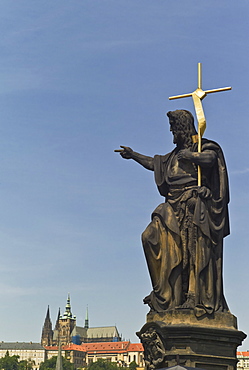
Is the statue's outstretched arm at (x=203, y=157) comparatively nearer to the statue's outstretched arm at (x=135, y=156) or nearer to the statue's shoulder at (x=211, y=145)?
the statue's shoulder at (x=211, y=145)

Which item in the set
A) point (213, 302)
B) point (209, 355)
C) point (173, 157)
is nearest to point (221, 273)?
point (213, 302)

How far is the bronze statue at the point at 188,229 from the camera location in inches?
490

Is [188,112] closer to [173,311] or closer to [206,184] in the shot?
[206,184]

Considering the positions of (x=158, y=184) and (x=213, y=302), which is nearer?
(x=213, y=302)

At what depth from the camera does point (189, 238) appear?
12.6m

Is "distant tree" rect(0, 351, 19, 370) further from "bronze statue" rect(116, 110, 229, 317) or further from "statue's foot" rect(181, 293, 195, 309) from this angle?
"statue's foot" rect(181, 293, 195, 309)

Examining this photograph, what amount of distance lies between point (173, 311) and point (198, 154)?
2732mm

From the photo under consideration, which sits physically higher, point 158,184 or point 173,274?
point 158,184

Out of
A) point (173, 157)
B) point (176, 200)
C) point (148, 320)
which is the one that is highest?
point (173, 157)

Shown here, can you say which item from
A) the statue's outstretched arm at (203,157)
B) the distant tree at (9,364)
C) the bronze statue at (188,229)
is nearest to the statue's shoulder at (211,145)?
the bronze statue at (188,229)

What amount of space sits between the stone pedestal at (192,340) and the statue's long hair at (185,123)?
3159mm

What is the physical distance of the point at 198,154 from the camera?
12.8 meters

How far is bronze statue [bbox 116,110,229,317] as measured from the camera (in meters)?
12.4

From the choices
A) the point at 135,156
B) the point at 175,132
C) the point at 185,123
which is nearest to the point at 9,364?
the point at 135,156
